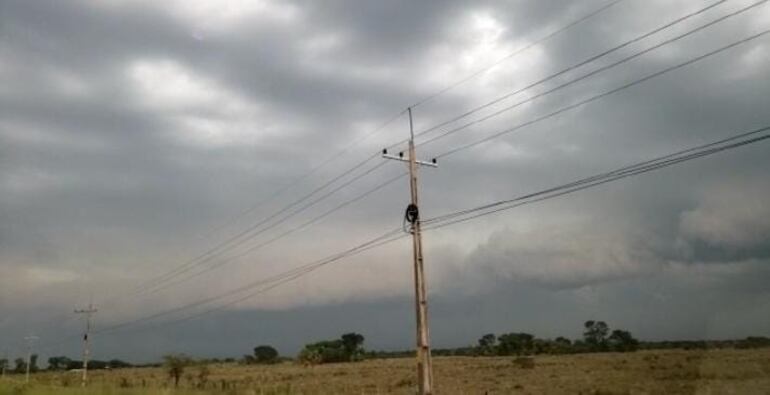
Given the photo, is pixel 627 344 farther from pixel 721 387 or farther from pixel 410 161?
pixel 410 161

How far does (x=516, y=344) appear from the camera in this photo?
15938 centimetres

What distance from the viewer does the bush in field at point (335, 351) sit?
15484 cm

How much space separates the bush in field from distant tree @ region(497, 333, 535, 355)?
36697 millimetres

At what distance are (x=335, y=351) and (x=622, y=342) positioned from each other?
66.2m

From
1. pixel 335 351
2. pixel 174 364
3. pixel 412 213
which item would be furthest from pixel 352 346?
pixel 412 213

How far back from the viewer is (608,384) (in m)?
54.7

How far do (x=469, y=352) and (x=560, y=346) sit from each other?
39248 millimetres

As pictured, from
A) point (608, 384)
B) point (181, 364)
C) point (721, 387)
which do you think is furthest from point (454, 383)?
point (181, 364)

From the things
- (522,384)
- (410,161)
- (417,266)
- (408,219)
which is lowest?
(522,384)

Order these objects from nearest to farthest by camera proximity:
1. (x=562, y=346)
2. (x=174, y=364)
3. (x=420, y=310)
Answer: (x=420, y=310) → (x=174, y=364) → (x=562, y=346)

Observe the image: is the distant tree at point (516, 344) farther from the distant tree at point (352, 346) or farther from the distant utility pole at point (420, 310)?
the distant utility pole at point (420, 310)

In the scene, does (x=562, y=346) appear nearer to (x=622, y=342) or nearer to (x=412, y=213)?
(x=622, y=342)

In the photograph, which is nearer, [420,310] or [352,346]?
[420,310]

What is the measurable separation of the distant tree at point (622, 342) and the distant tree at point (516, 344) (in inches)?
736
